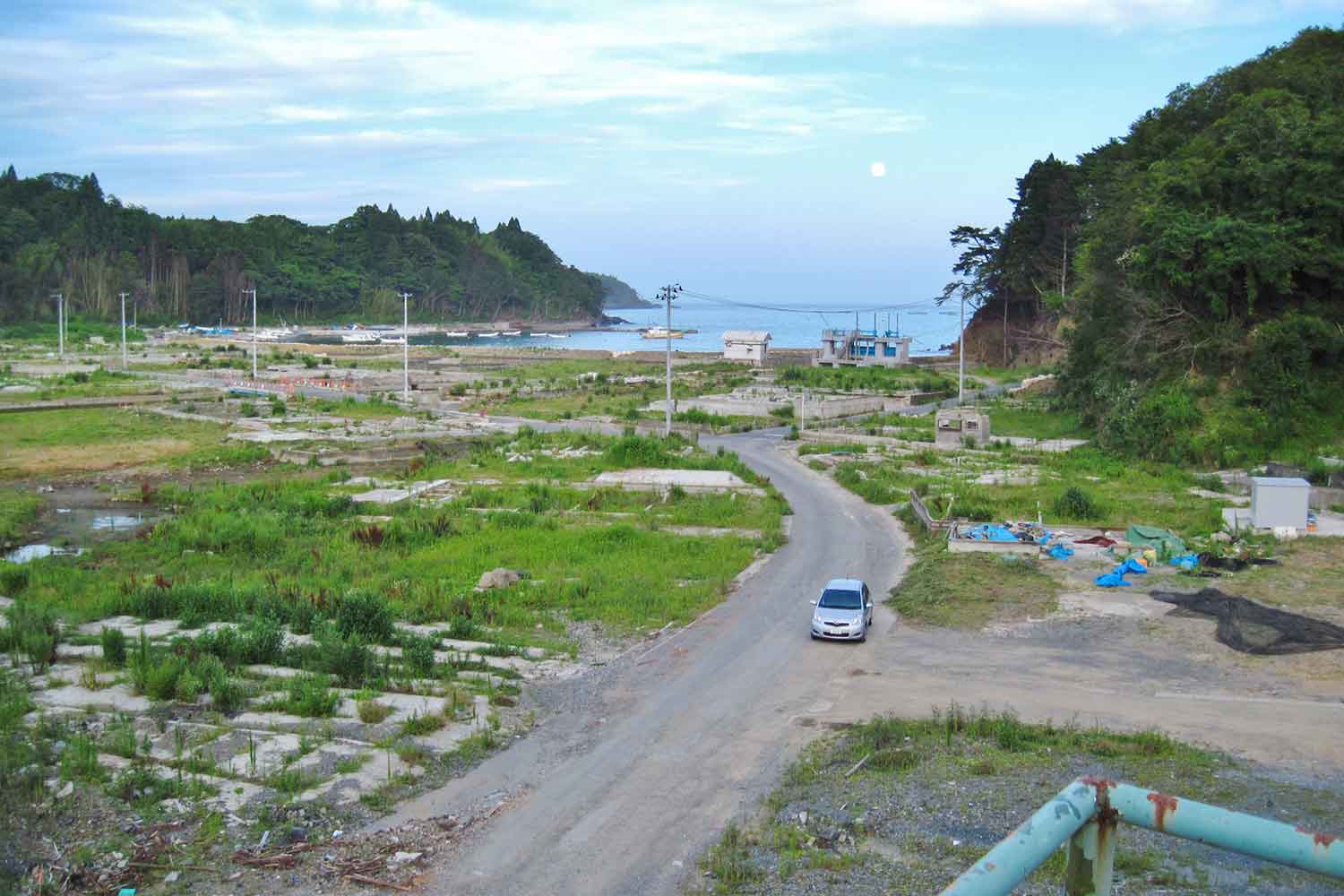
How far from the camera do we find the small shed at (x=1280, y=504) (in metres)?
31.5

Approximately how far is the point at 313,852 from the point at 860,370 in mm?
97391

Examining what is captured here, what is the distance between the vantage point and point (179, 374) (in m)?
95.1

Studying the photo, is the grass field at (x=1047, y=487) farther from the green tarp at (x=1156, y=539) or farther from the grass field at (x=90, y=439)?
the grass field at (x=90, y=439)

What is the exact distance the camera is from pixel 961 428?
55.5 meters

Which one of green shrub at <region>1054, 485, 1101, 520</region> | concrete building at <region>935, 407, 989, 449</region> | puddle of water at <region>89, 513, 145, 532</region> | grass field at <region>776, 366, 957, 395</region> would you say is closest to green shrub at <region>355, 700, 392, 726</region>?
puddle of water at <region>89, 513, 145, 532</region>

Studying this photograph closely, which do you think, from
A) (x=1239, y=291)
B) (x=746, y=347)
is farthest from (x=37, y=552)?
(x=746, y=347)

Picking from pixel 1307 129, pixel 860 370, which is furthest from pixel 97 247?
pixel 1307 129

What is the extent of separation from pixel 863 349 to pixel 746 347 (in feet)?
43.0

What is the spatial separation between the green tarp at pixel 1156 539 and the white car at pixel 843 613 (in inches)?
414

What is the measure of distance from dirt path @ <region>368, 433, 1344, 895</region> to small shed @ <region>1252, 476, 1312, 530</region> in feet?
35.3

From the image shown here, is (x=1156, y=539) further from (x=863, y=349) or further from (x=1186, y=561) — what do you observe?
(x=863, y=349)

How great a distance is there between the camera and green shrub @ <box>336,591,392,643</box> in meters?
22.2

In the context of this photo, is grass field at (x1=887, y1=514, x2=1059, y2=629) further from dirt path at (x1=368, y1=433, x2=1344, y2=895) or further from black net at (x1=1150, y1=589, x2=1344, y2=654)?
black net at (x1=1150, y1=589, x2=1344, y2=654)

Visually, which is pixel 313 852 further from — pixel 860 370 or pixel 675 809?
pixel 860 370
